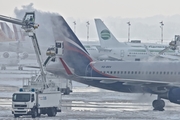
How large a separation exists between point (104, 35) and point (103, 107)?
222 ft

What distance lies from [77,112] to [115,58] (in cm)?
7601

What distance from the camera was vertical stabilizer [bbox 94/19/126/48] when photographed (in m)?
109

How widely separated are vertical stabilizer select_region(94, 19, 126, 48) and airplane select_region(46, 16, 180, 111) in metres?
62.3

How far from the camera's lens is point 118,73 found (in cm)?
4516

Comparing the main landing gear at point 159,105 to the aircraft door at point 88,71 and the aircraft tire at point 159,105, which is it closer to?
the aircraft tire at point 159,105

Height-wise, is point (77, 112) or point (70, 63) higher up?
point (70, 63)

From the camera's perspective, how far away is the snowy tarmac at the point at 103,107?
113 ft

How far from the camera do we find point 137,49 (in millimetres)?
116312

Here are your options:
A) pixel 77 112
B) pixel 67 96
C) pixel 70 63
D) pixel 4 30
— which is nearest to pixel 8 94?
pixel 67 96

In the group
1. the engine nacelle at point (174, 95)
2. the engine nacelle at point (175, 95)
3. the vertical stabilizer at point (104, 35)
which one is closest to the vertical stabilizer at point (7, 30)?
the vertical stabilizer at point (104, 35)

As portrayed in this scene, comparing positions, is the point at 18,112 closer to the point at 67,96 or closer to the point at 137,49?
the point at 67,96

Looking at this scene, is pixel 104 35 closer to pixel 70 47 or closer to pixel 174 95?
pixel 70 47

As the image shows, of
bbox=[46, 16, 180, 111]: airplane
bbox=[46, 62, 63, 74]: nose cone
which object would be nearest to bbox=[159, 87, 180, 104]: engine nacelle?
bbox=[46, 16, 180, 111]: airplane

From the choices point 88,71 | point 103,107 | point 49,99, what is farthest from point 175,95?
point 49,99
